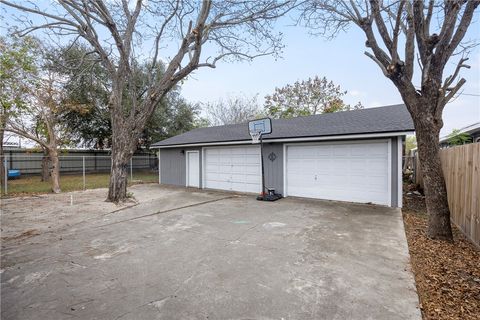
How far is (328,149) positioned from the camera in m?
8.19

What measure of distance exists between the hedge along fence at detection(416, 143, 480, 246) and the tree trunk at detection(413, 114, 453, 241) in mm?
322

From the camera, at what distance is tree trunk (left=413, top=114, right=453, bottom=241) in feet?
14.0

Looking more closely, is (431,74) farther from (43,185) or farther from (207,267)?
(43,185)

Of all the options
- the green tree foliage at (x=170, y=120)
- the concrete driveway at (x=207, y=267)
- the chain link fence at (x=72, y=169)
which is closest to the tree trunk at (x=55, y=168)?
the chain link fence at (x=72, y=169)

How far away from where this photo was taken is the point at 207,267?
3.32 m

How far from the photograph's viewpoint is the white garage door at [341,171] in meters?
7.27

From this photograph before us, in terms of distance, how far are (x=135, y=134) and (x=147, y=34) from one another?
405 cm

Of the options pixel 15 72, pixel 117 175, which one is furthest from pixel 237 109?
pixel 117 175

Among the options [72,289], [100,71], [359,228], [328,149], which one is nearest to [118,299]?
[72,289]

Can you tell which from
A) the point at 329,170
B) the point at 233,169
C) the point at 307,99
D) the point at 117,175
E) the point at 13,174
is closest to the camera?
the point at 117,175

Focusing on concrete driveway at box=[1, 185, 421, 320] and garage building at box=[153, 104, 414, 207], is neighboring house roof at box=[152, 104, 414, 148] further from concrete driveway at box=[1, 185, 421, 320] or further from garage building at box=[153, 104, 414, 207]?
concrete driveway at box=[1, 185, 421, 320]

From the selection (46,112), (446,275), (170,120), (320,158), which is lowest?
(446,275)

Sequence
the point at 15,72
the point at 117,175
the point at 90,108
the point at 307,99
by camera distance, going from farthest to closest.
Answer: the point at 307,99, the point at 90,108, the point at 15,72, the point at 117,175

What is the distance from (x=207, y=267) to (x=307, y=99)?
21.8 meters
